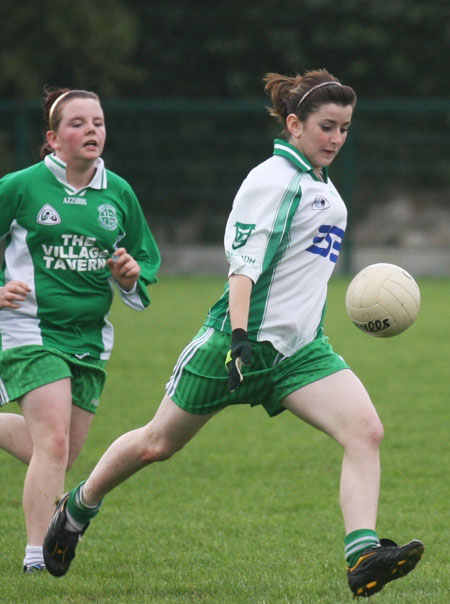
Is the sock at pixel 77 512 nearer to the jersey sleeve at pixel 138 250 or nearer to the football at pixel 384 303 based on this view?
the jersey sleeve at pixel 138 250

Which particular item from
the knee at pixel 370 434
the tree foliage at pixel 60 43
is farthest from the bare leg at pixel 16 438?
the tree foliage at pixel 60 43

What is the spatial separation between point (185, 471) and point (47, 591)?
2.54 meters

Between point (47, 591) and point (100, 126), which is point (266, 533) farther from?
point (100, 126)

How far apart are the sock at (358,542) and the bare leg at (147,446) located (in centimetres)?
76

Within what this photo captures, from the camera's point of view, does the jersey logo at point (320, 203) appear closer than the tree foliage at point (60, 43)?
Yes

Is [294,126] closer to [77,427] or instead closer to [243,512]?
[77,427]

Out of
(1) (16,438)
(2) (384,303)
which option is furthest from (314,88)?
(1) (16,438)

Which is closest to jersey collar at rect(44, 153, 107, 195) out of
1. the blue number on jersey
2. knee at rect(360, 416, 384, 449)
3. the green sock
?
the blue number on jersey

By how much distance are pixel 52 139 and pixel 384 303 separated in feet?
5.66

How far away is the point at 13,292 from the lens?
16.0 ft

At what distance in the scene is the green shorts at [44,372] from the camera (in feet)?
16.2

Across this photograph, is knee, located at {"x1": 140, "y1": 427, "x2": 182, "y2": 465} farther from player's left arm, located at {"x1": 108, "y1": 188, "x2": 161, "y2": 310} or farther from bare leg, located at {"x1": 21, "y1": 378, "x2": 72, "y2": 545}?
player's left arm, located at {"x1": 108, "y1": 188, "x2": 161, "y2": 310}

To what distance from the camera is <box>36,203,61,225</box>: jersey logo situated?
5102mm

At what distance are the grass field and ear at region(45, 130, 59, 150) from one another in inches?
72.9
